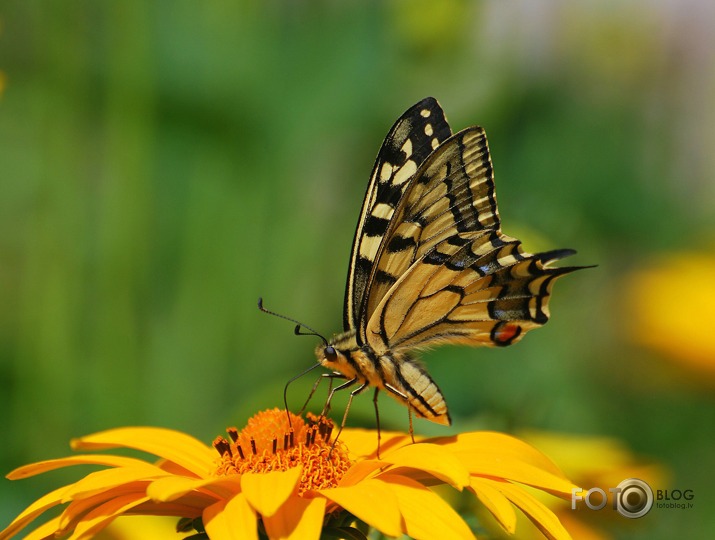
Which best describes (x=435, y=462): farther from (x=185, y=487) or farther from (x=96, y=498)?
(x=96, y=498)

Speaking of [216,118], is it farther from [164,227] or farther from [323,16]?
[323,16]

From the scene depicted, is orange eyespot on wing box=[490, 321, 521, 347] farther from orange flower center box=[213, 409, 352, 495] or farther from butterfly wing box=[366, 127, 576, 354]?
orange flower center box=[213, 409, 352, 495]

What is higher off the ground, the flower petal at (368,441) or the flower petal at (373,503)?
the flower petal at (373,503)

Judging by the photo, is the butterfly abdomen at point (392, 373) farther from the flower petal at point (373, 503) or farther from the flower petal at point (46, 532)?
the flower petal at point (46, 532)

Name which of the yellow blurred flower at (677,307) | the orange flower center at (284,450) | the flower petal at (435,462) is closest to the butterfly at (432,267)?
the orange flower center at (284,450)

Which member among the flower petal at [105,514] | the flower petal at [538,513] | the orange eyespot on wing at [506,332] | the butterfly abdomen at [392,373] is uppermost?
the orange eyespot on wing at [506,332]

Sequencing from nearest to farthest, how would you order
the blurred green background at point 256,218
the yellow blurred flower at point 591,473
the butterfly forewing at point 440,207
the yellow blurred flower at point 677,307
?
the butterfly forewing at point 440,207
the yellow blurred flower at point 591,473
the blurred green background at point 256,218
the yellow blurred flower at point 677,307

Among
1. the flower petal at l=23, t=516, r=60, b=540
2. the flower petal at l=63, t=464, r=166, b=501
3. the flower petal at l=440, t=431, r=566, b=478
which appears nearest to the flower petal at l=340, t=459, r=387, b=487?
the flower petal at l=440, t=431, r=566, b=478
